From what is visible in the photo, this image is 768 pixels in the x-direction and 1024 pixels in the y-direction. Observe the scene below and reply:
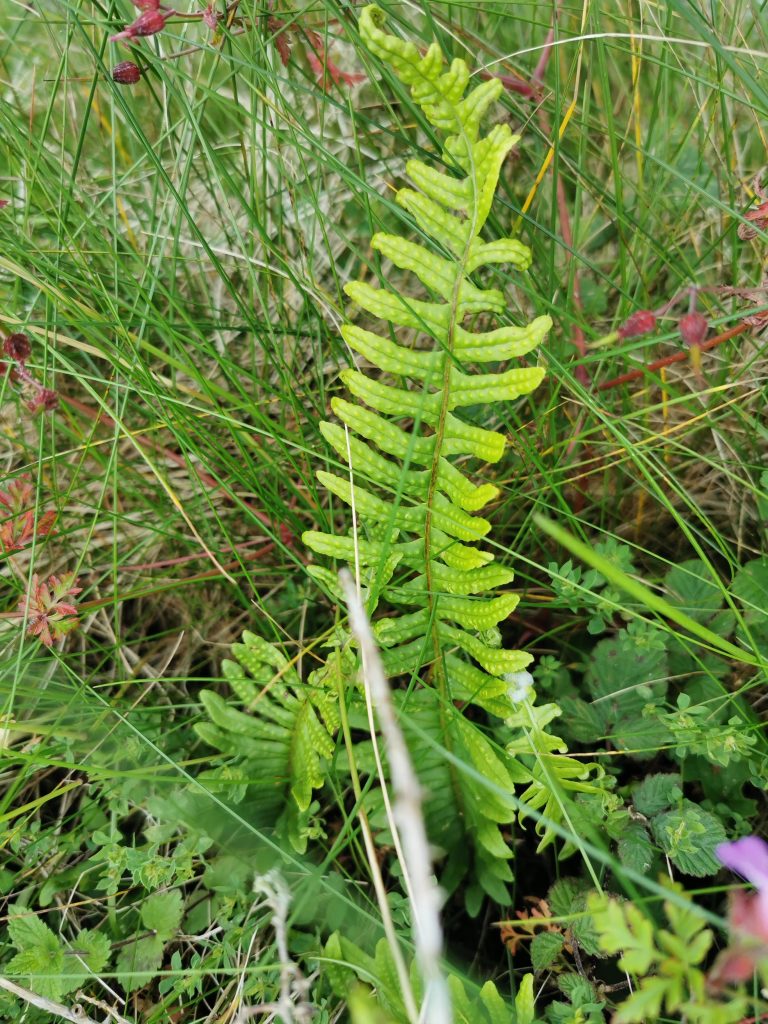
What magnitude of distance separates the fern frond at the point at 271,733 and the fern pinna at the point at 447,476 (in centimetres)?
21

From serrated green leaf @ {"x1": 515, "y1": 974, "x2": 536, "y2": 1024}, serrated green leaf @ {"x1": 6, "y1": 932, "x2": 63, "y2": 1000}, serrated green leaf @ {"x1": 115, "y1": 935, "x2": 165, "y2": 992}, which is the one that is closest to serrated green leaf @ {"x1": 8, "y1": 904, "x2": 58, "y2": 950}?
serrated green leaf @ {"x1": 6, "y1": 932, "x2": 63, "y2": 1000}

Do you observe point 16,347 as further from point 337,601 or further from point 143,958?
point 143,958

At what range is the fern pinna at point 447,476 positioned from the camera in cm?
134

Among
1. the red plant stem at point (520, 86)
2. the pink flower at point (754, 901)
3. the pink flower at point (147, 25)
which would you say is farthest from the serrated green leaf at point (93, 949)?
the red plant stem at point (520, 86)

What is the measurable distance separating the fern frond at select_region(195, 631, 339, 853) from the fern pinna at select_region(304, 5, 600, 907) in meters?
0.21

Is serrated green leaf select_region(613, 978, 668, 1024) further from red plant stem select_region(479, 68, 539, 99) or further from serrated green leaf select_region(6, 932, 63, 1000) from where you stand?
red plant stem select_region(479, 68, 539, 99)

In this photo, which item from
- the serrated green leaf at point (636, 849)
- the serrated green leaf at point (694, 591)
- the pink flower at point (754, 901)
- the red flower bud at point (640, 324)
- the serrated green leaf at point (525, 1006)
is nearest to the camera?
the pink flower at point (754, 901)

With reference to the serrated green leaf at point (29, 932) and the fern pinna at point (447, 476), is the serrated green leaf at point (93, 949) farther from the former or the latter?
the fern pinna at point (447, 476)

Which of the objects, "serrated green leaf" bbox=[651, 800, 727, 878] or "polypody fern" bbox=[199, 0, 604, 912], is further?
"serrated green leaf" bbox=[651, 800, 727, 878]

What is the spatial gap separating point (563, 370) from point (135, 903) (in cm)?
137

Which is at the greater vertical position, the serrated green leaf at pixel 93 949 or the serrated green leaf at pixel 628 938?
the serrated green leaf at pixel 628 938

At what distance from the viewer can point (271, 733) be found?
1769mm

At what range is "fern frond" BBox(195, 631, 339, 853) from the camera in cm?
170

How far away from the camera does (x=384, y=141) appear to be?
2377mm
